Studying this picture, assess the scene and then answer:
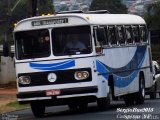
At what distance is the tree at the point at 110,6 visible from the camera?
8021 centimetres

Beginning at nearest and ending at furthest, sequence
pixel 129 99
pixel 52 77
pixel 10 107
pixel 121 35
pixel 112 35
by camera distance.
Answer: pixel 52 77 → pixel 112 35 → pixel 121 35 → pixel 129 99 → pixel 10 107

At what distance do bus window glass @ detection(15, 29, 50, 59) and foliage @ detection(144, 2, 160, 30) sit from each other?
41.3m

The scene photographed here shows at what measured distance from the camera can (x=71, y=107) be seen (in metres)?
23.6

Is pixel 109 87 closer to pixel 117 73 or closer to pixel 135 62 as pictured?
pixel 117 73

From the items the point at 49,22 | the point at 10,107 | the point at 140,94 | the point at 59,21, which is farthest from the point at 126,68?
the point at 10,107

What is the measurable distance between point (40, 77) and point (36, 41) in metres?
1.14

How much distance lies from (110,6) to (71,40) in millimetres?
62710

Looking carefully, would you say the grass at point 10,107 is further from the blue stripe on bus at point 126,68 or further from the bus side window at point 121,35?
the bus side window at point 121,35

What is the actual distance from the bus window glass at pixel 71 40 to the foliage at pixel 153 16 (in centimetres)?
4145

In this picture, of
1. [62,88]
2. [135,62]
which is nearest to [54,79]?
[62,88]

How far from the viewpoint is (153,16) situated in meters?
62.1

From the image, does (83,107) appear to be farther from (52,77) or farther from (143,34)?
(143,34)

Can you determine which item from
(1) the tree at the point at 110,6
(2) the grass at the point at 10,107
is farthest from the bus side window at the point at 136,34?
(1) the tree at the point at 110,6

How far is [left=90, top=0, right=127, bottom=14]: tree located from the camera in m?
80.2
